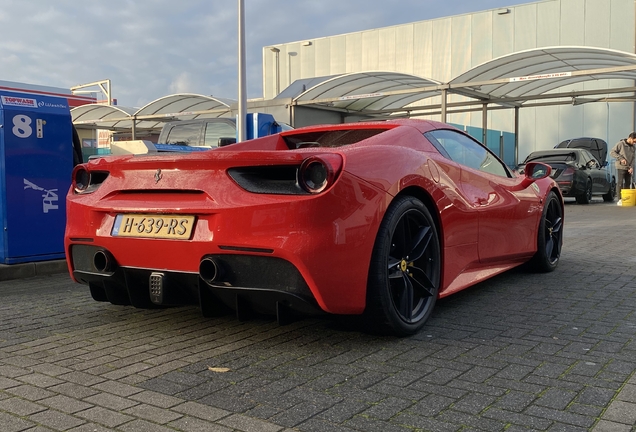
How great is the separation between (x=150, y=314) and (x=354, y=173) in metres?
1.87

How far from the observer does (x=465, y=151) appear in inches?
179

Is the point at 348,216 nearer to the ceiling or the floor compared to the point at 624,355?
nearer to the ceiling

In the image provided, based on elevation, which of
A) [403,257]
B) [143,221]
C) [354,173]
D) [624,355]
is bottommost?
[624,355]

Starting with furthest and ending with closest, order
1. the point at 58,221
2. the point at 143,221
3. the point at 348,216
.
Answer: the point at 58,221 < the point at 143,221 < the point at 348,216

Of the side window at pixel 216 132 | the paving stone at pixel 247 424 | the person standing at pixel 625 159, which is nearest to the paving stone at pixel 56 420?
the paving stone at pixel 247 424

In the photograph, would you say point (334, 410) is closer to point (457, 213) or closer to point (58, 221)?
point (457, 213)

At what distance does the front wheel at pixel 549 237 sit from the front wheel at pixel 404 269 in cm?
212

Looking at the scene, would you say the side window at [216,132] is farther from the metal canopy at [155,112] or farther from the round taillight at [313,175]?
the round taillight at [313,175]

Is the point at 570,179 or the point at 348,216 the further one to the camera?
the point at 570,179

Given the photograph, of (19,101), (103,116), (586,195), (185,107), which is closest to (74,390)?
(19,101)

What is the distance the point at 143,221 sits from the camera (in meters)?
3.31

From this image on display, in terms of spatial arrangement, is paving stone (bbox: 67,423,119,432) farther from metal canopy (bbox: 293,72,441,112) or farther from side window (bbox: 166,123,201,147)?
metal canopy (bbox: 293,72,441,112)

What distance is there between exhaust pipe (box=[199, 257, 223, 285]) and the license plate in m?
0.17

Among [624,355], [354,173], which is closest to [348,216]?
[354,173]
